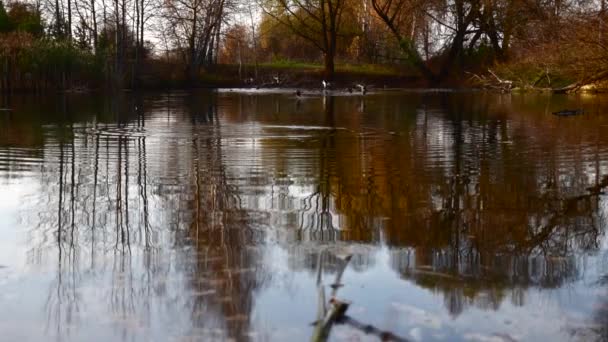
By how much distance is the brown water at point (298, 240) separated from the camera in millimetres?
4449

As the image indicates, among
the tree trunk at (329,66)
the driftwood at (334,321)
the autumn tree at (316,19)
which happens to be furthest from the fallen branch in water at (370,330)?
the tree trunk at (329,66)

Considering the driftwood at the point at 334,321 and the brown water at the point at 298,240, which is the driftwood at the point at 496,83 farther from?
the driftwood at the point at 334,321

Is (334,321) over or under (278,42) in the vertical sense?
under

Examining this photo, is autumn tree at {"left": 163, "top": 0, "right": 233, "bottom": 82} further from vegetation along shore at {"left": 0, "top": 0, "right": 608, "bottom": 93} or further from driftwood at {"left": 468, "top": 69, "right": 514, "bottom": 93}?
driftwood at {"left": 468, "top": 69, "right": 514, "bottom": 93}

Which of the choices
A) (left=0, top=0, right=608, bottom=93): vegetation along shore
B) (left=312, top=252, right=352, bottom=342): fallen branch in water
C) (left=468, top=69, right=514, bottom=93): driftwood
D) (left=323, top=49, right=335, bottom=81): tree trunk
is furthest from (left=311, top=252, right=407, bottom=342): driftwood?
(left=323, top=49, right=335, bottom=81): tree trunk

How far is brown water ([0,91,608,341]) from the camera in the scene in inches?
175

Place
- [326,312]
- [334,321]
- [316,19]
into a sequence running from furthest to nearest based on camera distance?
[316,19]
[326,312]
[334,321]

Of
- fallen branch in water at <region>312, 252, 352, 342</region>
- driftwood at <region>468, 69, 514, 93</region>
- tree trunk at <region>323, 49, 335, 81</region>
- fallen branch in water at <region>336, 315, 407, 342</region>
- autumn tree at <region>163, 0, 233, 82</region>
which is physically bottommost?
fallen branch in water at <region>336, 315, 407, 342</region>

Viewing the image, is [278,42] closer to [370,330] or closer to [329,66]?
[329,66]

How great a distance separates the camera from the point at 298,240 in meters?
6.21

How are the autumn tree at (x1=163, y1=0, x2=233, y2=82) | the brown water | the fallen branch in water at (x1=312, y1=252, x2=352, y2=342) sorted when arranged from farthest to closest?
1. the autumn tree at (x1=163, y1=0, x2=233, y2=82)
2. the brown water
3. the fallen branch in water at (x1=312, y1=252, x2=352, y2=342)

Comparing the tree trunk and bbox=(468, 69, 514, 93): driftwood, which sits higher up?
the tree trunk

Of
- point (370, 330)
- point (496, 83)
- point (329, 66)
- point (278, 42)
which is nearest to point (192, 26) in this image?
point (329, 66)

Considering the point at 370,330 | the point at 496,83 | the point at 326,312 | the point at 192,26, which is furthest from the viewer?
the point at 192,26
